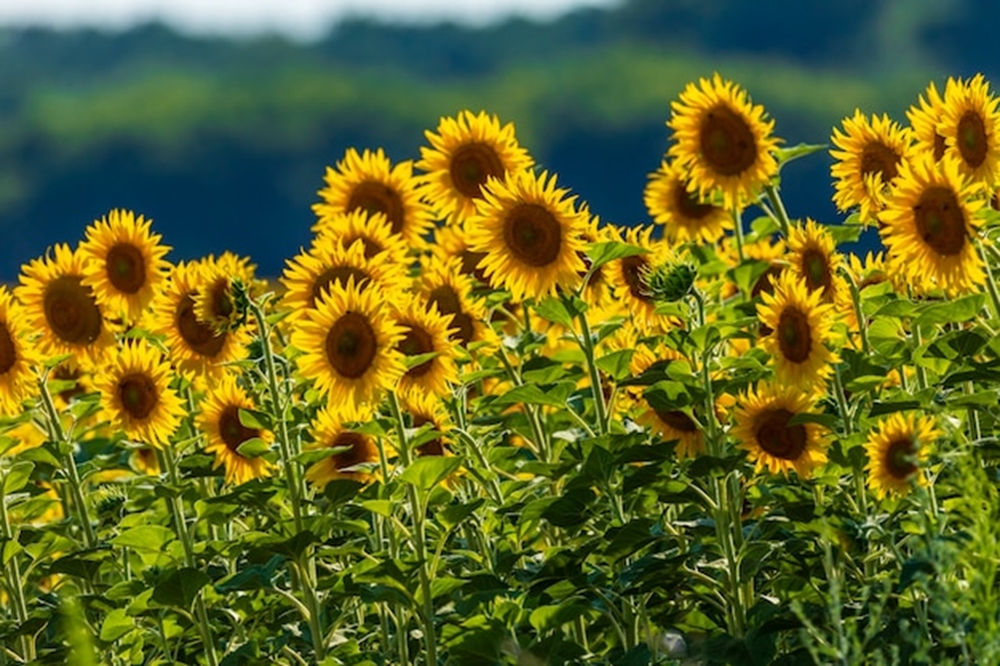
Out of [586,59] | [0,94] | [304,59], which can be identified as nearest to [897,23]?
[586,59]

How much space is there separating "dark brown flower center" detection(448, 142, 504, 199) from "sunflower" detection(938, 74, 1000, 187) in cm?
128

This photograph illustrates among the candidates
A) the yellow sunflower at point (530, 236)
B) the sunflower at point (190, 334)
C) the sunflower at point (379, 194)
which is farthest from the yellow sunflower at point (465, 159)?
the sunflower at point (190, 334)

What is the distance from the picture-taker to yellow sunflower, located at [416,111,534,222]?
18.2ft

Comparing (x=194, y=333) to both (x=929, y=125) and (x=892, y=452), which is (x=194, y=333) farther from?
(x=929, y=125)

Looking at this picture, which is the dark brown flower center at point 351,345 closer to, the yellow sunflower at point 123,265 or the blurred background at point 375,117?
the yellow sunflower at point 123,265

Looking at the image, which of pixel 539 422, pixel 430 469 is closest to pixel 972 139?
pixel 539 422

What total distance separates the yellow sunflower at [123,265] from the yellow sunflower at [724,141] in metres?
1.38

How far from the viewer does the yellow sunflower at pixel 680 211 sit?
604cm

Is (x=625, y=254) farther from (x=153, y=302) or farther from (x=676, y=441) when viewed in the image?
(x=153, y=302)

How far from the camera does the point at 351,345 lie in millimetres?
4492

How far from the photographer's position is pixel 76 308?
545cm

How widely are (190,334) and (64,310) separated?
1.71ft

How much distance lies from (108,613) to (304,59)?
287ft

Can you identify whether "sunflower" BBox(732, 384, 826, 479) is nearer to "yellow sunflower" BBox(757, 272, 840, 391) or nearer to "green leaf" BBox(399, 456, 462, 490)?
"yellow sunflower" BBox(757, 272, 840, 391)
